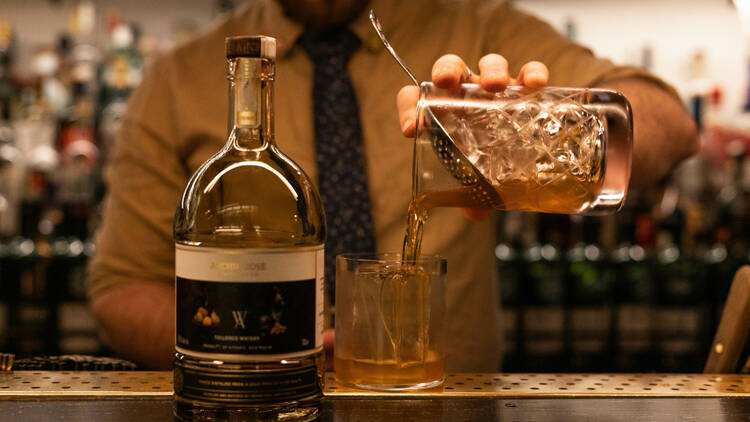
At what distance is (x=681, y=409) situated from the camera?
2.57ft

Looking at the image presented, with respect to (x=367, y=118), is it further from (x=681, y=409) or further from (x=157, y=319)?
(x=681, y=409)

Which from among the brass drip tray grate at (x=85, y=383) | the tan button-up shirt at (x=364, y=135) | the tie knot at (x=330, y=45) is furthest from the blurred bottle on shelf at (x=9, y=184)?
the brass drip tray grate at (x=85, y=383)

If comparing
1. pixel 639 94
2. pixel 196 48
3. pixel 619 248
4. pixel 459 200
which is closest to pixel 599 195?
pixel 459 200

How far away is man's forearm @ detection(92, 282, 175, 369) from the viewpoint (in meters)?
1.40

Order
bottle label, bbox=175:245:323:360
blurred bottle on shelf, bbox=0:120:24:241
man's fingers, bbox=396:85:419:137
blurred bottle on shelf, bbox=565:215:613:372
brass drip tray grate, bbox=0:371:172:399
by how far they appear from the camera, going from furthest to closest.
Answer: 1. blurred bottle on shelf, bbox=0:120:24:241
2. blurred bottle on shelf, bbox=565:215:613:372
3. man's fingers, bbox=396:85:419:137
4. brass drip tray grate, bbox=0:371:172:399
5. bottle label, bbox=175:245:323:360

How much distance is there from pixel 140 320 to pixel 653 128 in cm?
86

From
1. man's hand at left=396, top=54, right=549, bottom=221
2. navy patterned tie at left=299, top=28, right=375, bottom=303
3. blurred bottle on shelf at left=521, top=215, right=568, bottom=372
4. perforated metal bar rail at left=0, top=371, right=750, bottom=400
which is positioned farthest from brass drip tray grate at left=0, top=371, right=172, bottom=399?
blurred bottle on shelf at left=521, top=215, right=568, bottom=372

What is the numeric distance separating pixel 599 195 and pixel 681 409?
198 mm

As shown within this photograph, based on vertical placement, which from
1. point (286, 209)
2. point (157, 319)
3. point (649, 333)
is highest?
point (286, 209)

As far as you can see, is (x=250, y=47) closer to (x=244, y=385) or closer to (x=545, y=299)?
(x=244, y=385)

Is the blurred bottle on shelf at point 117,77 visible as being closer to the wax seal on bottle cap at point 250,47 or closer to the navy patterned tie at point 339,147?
the navy patterned tie at point 339,147

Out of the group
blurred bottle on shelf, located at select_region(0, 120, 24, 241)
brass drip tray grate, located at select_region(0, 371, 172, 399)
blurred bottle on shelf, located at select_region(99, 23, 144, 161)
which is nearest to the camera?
brass drip tray grate, located at select_region(0, 371, 172, 399)

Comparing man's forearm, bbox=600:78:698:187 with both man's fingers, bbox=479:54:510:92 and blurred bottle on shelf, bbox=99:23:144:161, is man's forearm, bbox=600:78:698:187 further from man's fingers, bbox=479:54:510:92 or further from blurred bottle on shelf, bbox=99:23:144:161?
blurred bottle on shelf, bbox=99:23:144:161

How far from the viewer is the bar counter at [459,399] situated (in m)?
0.75
